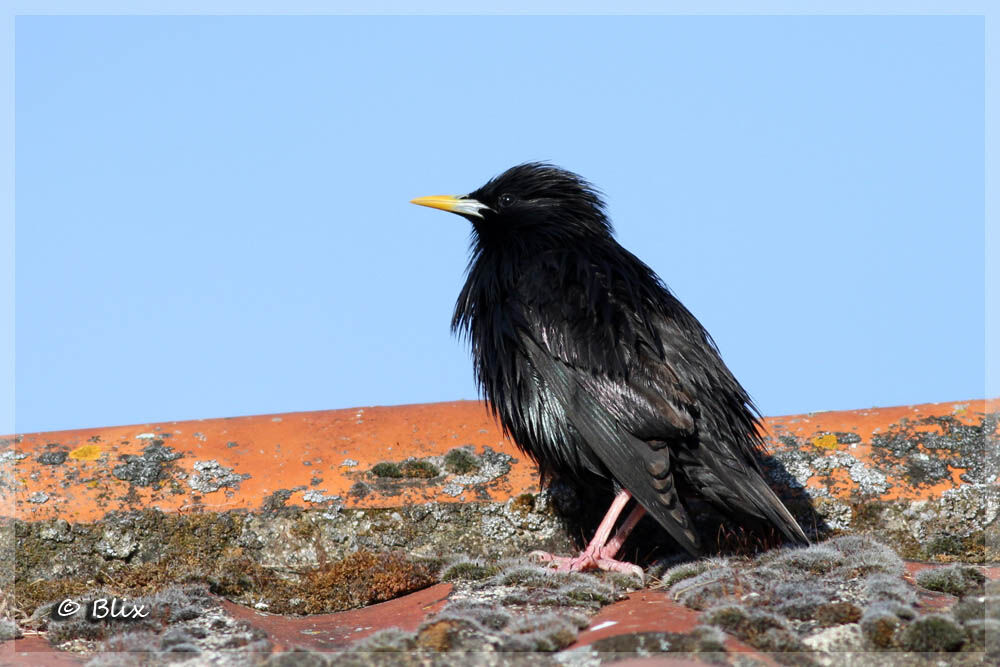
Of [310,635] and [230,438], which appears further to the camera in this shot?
Result: [230,438]

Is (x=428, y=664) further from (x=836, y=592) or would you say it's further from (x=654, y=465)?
(x=654, y=465)

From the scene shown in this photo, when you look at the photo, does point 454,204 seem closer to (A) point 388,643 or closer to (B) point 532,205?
(B) point 532,205

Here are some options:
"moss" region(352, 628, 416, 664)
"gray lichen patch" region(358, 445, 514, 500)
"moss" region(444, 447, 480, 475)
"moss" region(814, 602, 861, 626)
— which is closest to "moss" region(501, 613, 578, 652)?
"moss" region(352, 628, 416, 664)

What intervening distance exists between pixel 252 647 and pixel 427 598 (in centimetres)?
108

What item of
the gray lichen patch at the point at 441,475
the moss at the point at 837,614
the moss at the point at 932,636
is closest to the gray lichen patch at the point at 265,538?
the gray lichen patch at the point at 441,475

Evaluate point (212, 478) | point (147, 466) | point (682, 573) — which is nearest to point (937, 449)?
point (682, 573)

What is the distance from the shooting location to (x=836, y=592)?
3.71m

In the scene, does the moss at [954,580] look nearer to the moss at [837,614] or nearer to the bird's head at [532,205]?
the moss at [837,614]

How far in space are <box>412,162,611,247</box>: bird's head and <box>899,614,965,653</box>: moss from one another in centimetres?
343

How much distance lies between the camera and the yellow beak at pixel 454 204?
6.49 m

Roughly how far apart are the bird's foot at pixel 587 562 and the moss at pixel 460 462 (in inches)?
28.5

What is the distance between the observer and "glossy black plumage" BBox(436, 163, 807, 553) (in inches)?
197

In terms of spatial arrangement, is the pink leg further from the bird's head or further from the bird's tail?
the bird's head

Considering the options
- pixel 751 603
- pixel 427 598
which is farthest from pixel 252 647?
pixel 751 603
